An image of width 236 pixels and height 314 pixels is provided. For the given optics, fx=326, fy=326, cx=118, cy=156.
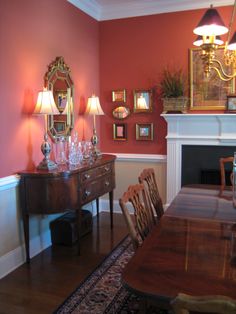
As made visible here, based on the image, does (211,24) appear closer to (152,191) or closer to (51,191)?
(152,191)

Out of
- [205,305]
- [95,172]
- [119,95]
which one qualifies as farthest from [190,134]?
[205,305]

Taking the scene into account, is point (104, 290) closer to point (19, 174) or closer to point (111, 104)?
point (19, 174)

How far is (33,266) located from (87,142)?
171 centimetres

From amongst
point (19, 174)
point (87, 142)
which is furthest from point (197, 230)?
point (87, 142)

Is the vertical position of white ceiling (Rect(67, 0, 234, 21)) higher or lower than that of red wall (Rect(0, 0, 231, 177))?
higher

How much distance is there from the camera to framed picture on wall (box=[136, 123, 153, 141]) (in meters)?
4.53

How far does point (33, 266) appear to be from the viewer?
123 inches

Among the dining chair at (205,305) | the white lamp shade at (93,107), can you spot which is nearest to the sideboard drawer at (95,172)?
the white lamp shade at (93,107)

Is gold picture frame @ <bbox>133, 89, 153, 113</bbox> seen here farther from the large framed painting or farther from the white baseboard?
the white baseboard

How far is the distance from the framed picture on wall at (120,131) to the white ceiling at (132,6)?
1.49 metres

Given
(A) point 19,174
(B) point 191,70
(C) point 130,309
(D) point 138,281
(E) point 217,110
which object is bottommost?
(C) point 130,309

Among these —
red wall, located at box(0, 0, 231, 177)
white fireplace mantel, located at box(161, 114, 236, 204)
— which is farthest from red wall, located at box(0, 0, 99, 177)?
white fireplace mantel, located at box(161, 114, 236, 204)

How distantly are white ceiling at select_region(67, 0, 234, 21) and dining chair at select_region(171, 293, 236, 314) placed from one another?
3.83 meters

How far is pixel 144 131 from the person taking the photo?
4.56m
